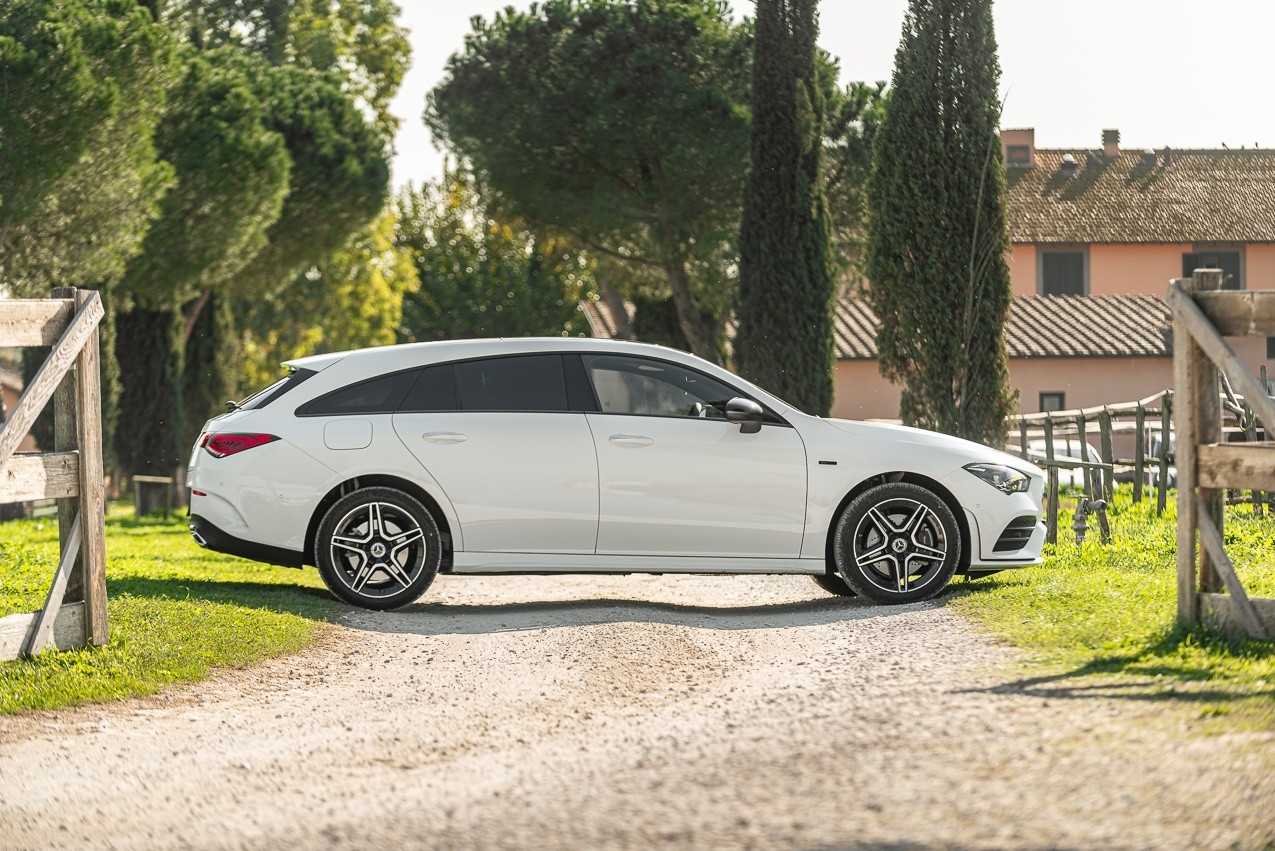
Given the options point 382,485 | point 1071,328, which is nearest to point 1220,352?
point 382,485

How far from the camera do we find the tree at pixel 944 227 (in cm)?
1698

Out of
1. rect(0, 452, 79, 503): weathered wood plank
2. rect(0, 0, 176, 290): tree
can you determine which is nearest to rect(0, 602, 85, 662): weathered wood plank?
rect(0, 452, 79, 503): weathered wood plank

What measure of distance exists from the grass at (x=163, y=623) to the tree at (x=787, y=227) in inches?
425

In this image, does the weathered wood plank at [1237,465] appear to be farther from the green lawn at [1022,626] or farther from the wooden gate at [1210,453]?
the green lawn at [1022,626]

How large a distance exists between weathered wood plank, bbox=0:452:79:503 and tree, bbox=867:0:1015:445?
1077cm

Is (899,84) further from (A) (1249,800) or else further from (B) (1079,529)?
(A) (1249,800)

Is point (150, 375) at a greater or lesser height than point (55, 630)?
greater

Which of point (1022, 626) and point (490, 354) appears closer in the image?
point (1022, 626)

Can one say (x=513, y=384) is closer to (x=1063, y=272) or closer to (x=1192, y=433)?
(x=1192, y=433)

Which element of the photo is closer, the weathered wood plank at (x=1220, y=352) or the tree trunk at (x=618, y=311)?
the weathered wood plank at (x=1220, y=352)

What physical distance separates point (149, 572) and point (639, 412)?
461 centimetres

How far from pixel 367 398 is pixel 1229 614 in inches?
212

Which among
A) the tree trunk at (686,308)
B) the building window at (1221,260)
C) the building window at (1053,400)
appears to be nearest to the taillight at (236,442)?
the tree trunk at (686,308)

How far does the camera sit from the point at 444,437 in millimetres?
10195
